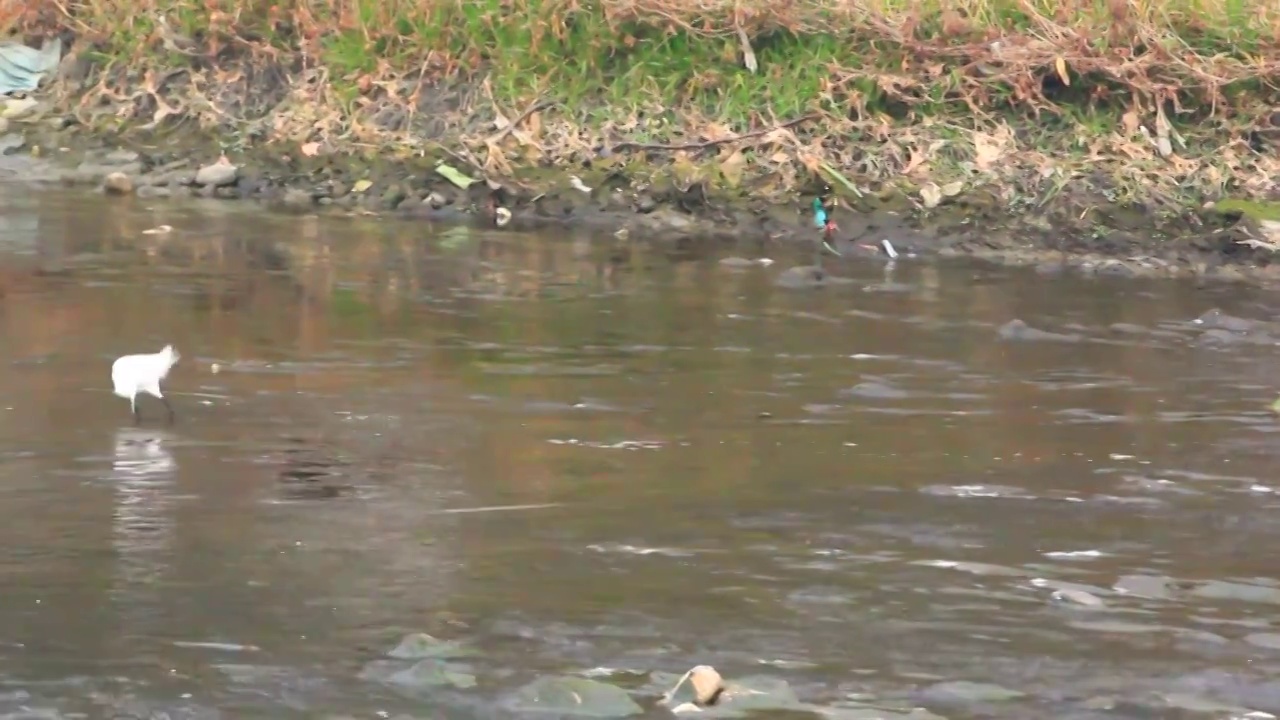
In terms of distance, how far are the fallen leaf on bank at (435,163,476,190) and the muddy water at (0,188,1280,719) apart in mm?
3292

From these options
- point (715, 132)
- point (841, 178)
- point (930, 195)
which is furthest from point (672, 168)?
point (930, 195)

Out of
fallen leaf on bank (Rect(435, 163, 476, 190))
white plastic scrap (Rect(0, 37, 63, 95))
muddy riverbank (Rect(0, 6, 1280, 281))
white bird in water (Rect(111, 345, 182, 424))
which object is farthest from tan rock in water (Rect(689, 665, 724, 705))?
white plastic scrap (Rect(0, 37, 63, 95))

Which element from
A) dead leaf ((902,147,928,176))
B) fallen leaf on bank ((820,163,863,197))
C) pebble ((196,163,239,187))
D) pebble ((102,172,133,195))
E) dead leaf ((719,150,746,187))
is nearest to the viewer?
fallen leaf on bank ((820,163,863,197))

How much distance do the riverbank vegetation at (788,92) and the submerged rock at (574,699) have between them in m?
9.36

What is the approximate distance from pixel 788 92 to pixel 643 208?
5.80 feet

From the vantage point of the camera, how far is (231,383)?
27.9 ft

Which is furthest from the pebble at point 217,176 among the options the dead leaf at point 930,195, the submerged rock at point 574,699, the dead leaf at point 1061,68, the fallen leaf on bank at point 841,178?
the submerged rock at point 574,699

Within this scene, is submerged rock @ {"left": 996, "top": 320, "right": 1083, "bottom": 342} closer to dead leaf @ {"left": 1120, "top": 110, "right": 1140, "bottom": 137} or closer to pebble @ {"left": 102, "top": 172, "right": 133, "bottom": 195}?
dead leaf @ {"left": 1120, "top": 110, "right": 1140, "bottom": 137}

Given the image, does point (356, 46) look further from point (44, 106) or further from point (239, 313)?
point (239, 313)

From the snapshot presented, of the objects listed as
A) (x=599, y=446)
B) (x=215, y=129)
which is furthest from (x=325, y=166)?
(x=599, y=446)

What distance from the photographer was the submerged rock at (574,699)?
4789 mm

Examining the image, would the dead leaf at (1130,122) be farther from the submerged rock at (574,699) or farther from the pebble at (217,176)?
the submerged rock at (574,699)

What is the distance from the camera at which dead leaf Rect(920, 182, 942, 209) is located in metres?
13.9

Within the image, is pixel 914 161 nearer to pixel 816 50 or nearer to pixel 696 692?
pixel 816 50
